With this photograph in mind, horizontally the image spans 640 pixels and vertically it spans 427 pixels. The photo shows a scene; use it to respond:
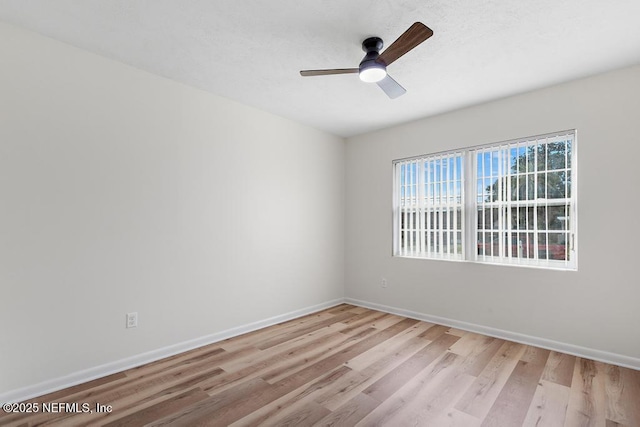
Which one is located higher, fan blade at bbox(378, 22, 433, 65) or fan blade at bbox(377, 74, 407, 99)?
fan blade at bbox(378, 22, 433, 65)

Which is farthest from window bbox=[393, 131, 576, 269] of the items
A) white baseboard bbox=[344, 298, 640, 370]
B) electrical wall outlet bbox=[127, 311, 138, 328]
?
electrical wall outlet bbox=[127, 311, 138, 328]

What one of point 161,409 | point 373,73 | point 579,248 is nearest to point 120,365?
point 161,409

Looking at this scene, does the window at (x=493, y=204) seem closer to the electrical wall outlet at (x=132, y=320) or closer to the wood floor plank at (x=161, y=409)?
the wood floor plank at (x=161, y=409)

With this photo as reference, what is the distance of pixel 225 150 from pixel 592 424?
3.68 m

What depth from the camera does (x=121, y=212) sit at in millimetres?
2621

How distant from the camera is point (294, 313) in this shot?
13.3ft

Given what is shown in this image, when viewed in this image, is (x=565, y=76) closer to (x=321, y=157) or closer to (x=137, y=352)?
(x=321, y=157)

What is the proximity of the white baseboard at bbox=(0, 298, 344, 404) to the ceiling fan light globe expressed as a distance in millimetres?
2852

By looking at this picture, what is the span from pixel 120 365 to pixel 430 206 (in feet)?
12.1

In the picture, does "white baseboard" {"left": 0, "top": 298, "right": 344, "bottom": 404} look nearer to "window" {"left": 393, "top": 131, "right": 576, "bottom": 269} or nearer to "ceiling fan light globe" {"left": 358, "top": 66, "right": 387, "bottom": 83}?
"window" {"left": 393, "top": 131, "right": 576, "bottom": 269}

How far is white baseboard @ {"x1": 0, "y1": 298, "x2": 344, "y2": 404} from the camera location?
216 centimetres

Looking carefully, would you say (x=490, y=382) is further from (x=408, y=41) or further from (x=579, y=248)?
(x=408, y=41)

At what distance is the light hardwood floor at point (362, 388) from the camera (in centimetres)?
197

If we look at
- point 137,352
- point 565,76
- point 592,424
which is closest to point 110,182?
point 137,352
